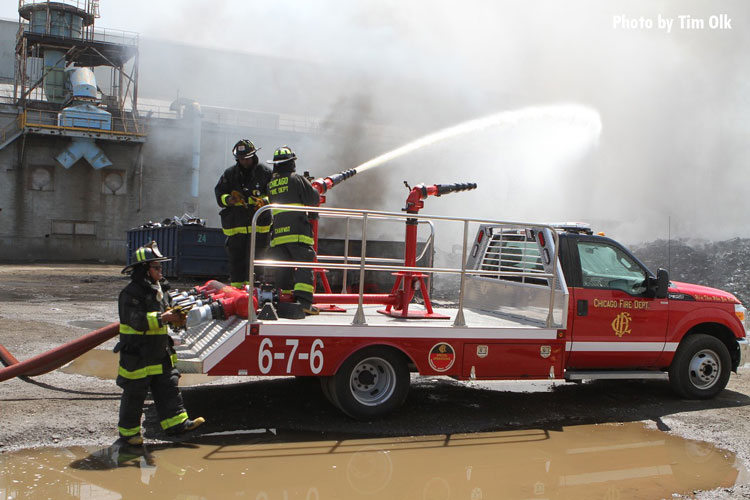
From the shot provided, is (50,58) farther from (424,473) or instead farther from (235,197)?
(424,473)

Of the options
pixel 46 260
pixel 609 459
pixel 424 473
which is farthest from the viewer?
pixel 46 260

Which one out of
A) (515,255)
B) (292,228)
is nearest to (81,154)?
(292,228)

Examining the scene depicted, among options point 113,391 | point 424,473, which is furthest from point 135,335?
point 424,473

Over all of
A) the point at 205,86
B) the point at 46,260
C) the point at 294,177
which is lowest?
the point at 46,260

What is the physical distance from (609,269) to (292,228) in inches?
126

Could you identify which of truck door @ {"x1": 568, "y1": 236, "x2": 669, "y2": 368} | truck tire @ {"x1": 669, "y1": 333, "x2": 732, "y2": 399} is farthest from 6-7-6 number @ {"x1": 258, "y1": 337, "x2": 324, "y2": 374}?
truck tire @ {"x1": 669, "y1": 333, "x2": 732, "y2": 399}

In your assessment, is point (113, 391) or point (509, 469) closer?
point (509, 469)

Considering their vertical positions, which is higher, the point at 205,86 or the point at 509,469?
the point at 205,86

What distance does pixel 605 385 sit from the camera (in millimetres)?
7559

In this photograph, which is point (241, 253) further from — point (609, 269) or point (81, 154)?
point (81, 154)

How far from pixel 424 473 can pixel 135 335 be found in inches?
90.7

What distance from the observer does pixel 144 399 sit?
4.79m

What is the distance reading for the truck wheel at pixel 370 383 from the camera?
5.37 metres

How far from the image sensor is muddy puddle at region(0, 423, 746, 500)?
4.07 meters
